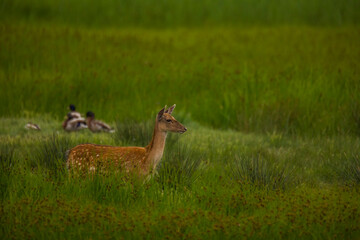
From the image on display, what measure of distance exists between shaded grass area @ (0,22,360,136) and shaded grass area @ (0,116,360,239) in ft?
13.9

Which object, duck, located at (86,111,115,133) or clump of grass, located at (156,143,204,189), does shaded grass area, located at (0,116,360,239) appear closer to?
clump of grass, located at (156,143,204,189)

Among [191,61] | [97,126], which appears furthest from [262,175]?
[191,61]

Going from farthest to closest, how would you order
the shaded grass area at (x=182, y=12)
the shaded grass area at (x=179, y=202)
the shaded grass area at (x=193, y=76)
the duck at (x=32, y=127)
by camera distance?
the shaded grass area at (x=182, y=12) < the shaded grass area at (x=193, y=76) < the duck at (x=32, y=127) < the shaded grass area at (x=179, y=202)

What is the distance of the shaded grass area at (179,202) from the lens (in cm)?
676

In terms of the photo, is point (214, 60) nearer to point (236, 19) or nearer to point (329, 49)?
point (329, 49)

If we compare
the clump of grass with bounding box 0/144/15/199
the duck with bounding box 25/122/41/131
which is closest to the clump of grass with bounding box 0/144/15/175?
the clump of grass with bounding box 0/144/15/199

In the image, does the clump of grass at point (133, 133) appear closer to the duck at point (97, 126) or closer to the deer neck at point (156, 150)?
the duck at point (97, 126)

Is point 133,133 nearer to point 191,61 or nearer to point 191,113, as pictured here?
point 191,113

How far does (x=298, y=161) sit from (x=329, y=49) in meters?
10.2

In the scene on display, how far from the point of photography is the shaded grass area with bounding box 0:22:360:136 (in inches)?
568

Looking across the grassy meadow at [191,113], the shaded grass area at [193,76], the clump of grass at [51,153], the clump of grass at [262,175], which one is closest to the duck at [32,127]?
the grassy meadow at [191,113]

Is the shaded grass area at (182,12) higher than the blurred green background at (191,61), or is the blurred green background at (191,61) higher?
the shaded grass area at (182,12)

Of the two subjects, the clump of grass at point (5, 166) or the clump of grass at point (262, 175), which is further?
the clump of grass at point (262, 175)

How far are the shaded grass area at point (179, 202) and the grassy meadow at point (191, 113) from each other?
3cm
